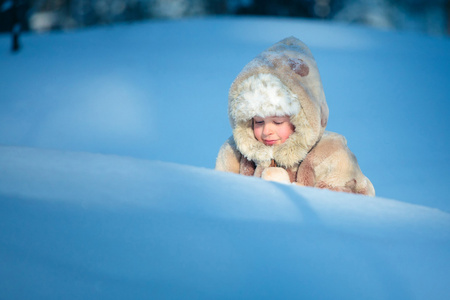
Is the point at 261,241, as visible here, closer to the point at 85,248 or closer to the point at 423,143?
the point at 85,248

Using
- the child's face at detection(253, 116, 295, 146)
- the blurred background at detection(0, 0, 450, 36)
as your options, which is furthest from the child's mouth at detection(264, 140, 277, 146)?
the blurred background at detection(0, 0, 450, 36)

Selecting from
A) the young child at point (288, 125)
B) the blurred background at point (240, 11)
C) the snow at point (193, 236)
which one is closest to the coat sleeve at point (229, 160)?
the young child at point (288, 125)

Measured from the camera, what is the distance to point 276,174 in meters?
1.18

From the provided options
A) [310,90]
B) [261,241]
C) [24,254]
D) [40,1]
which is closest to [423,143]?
[310,90]

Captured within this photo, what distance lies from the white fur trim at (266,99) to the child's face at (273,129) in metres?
0.03

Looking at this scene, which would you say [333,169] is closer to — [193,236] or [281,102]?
[281,102]

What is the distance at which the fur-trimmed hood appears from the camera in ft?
3.79

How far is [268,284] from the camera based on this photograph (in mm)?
646

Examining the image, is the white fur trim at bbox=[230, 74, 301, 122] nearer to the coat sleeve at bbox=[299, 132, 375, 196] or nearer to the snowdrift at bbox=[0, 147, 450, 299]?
the coat sleeve at bbox=[299, 132, 375, 196]

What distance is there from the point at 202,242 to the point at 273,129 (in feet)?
1.83

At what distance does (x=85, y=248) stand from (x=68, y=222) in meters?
0.05

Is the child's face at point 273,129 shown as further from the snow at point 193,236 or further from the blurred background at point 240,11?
the blurred background at point 240,11

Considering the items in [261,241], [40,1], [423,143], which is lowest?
[261,241]

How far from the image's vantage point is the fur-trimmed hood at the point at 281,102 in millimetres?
1155
